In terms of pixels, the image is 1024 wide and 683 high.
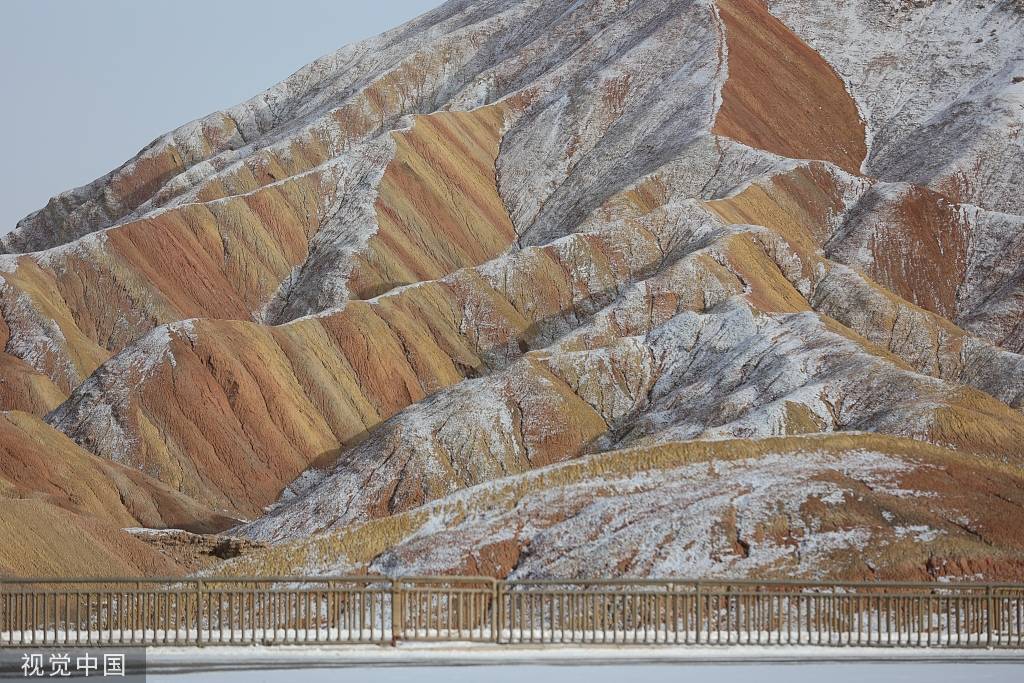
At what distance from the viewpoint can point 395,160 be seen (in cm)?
13438

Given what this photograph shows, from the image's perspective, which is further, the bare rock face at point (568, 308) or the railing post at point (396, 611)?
the bare rock face at point (568, 308)

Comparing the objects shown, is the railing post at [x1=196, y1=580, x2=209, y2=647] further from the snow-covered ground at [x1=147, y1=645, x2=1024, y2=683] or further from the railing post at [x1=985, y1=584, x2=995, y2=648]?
the railing post at [x1=985, y1=584, x2=995, y2=648]

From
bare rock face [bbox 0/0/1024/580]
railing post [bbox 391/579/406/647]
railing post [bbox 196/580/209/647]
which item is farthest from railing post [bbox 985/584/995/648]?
railing post [bbox 196/580/209/647]

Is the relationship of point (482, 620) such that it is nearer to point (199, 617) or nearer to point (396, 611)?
point (396, 611)

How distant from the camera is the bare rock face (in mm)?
48906

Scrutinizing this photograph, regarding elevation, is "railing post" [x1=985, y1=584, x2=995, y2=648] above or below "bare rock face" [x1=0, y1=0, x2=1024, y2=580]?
below

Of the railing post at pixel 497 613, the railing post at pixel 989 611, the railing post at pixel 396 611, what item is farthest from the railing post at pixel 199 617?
the railing post at pixel 989 611

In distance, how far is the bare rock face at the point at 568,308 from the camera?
4891cm

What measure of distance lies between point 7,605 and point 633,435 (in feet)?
159

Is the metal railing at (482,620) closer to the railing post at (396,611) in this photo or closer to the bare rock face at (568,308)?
the railing post at (396,611)

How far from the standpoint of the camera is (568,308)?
344 ft

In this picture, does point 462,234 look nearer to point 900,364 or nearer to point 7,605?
point 900,364

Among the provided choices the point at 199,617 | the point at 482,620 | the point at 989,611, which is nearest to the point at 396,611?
the point at 482,620

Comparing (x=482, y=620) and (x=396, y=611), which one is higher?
(x=396, y=611)
